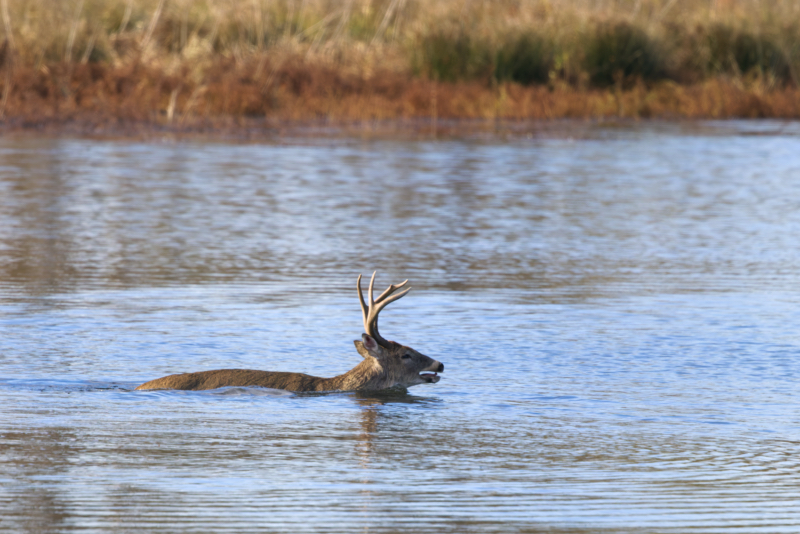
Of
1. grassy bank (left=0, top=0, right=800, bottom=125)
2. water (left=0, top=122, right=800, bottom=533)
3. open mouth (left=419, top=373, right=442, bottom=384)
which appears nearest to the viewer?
water (left=0, top=122, right=800, bottom=533)

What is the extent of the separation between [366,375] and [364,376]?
14 mm

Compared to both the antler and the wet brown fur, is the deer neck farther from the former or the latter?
the antler

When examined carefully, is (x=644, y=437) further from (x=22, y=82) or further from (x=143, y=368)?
(x=22, y=82)

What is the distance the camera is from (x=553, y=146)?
2622 centimetres

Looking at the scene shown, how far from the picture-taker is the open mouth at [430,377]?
8.54 meters

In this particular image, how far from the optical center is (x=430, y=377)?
856 centimetres

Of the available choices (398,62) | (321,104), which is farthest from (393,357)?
(398,62)

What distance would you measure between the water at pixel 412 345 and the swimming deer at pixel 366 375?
91mm

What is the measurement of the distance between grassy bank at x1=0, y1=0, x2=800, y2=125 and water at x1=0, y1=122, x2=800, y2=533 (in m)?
9.11

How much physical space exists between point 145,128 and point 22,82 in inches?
114

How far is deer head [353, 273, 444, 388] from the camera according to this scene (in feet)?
27.9

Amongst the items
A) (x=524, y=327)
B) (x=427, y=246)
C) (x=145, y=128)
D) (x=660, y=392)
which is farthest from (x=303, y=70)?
(x=660, y=392)

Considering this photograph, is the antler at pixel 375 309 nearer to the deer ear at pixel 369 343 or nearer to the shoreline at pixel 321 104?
the deer ear at pixel 369 343

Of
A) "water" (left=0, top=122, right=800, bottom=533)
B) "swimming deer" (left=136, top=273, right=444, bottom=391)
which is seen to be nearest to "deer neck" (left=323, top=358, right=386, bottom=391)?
"swimming deer" (left=136, top=273, right=444, bottom=391)
